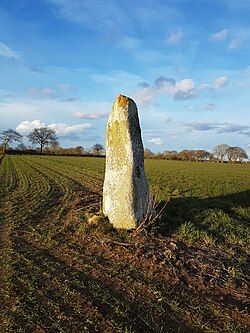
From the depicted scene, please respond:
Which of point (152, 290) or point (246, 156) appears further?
point (246, 156)

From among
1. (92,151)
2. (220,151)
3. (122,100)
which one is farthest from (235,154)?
(122,100)

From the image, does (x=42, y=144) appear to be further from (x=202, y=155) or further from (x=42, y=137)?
(x=202, y=155)

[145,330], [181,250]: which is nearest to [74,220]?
[181,250]

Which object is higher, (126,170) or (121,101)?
(121,101)

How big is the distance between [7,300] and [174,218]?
6.05 metres

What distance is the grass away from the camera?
446 cm

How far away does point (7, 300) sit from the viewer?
16.0 feet

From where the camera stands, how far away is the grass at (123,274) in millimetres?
4457

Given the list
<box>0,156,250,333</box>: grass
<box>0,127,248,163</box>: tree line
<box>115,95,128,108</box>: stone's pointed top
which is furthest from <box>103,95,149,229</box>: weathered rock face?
<box>0,127,248,163</box>: tree line

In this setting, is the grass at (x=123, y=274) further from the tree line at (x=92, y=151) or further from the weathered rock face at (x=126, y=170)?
the tree line at (x=92, y=151)

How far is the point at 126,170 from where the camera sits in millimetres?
8383

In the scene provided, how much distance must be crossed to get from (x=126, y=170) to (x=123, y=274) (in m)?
3.20

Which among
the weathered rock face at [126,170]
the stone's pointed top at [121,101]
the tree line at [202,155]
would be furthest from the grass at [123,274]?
the tree line at [202,155]

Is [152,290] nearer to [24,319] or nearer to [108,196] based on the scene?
[24,319]
